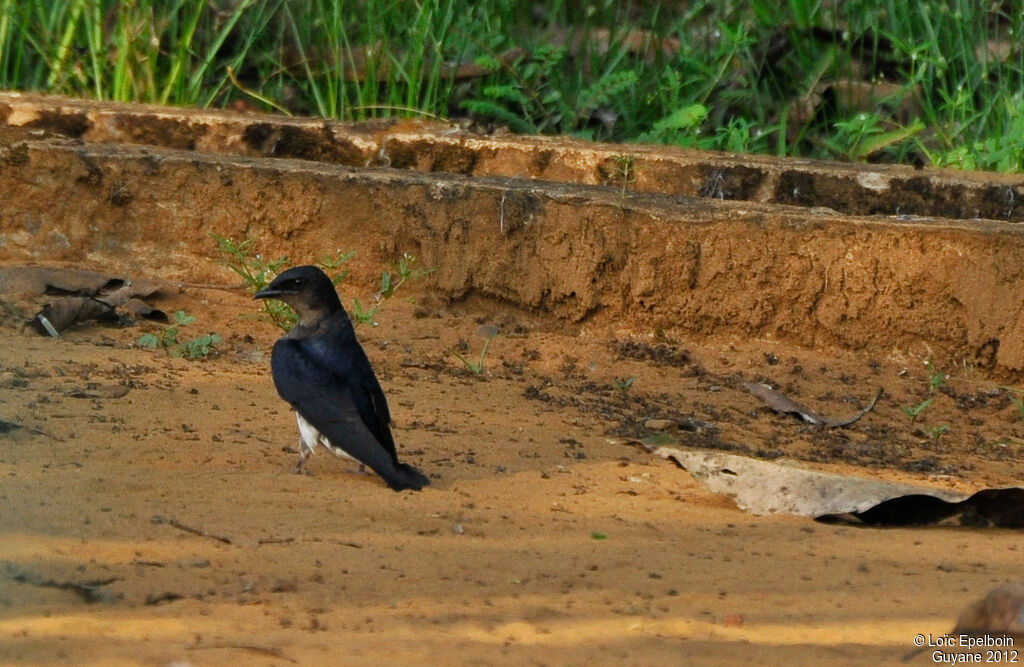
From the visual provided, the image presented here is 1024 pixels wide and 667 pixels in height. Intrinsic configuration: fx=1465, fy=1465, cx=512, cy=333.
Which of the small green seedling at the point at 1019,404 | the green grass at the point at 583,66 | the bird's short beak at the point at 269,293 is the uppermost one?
the green grass at the point at 583,66

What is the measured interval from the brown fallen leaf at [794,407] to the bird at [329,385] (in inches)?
64.9

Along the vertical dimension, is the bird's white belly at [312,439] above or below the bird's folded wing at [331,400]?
below

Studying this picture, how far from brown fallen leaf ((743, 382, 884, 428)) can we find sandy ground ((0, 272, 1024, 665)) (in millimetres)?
52

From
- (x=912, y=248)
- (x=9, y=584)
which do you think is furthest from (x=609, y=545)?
(x=912, y=248)

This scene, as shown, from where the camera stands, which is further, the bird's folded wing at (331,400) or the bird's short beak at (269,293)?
the bird's short beak at (269,293)

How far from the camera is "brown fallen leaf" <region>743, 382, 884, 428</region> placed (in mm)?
5301

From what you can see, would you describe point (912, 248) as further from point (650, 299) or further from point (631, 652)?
point (631, 652)

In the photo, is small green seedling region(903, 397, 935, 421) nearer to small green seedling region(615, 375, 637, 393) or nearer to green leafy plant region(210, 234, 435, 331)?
small green seedling region(615, 375, 637, 393)

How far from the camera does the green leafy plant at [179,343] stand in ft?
18.0

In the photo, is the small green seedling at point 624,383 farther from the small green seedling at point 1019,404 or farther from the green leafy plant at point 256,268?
the small green seedling at point 1019,404

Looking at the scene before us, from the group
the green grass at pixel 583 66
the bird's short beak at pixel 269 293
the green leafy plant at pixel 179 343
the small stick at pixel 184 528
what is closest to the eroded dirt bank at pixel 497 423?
the small stick at pixel 184 528

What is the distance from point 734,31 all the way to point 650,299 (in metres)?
2.60

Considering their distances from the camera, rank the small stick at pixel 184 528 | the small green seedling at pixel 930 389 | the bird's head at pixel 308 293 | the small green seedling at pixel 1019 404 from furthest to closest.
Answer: the small green seedling at pixel 1019 404 < the small green seedling at pixel 930 389 < the bird's head at pixel 308 293 < the small stick at pixel 184 528

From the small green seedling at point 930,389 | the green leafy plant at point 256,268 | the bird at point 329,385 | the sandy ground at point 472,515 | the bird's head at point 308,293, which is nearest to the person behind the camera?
the sandy ground at point 472,515
